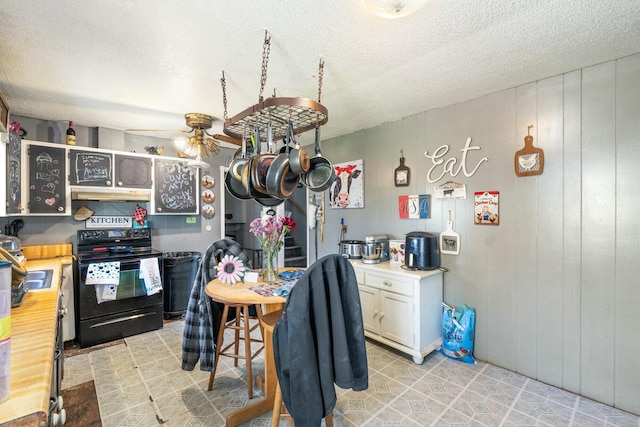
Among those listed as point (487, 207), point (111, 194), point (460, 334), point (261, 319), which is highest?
point (111, 194)

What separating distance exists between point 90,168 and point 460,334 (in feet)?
13.1

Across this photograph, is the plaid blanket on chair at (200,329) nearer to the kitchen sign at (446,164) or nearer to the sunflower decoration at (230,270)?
the sunflower decoration at (230,270)

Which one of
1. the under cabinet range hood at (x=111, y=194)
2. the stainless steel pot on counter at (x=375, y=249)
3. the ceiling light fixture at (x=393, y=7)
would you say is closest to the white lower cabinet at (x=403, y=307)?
the stainless steel pot on counter at (x=375, y=249)

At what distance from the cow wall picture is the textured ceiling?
1.08 metres

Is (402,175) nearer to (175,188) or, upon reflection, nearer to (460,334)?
(460,334)

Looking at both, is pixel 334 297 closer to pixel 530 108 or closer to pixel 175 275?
pixel 530 108

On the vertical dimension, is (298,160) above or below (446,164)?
below

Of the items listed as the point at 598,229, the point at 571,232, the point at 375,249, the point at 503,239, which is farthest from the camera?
the point at 375,249

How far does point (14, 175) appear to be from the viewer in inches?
102

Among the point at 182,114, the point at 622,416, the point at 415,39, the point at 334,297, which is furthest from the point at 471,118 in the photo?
the point at 182,114

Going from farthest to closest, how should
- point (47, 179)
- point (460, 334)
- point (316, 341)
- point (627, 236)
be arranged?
1. point (47, 179)
2. point (460, 334)
3. point (627, 236)
4. point (316, 341)

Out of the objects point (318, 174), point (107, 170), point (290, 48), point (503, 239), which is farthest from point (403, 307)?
point (107, 170)

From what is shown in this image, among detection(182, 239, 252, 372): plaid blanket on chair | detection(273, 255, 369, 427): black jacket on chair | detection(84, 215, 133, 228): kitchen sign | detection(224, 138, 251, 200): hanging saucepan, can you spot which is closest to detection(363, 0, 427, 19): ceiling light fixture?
detection(224, 138, 251, 200): hanging saucepan

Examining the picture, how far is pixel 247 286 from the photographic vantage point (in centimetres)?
197
